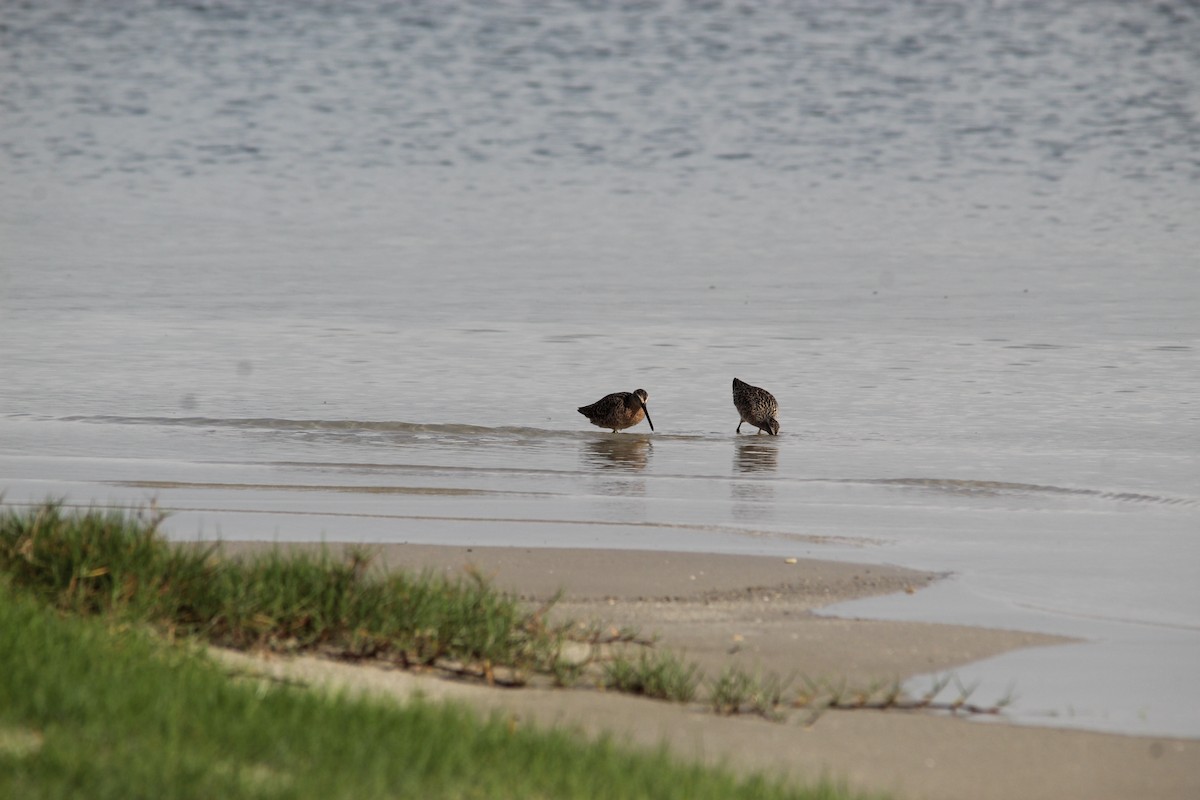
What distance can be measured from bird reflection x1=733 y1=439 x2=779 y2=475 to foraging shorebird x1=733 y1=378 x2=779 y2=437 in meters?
0.18

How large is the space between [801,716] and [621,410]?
7.72m

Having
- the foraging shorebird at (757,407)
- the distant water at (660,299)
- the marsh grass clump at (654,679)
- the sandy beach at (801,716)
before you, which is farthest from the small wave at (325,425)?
the marsh grass clump at (654,679)

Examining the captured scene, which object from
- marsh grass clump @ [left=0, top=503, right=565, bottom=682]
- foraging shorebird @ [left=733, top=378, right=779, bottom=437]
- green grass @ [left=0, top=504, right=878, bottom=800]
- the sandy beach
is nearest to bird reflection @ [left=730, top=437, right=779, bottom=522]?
foraging shorebird @ [left=733, top=378, right=779, bottom=437]

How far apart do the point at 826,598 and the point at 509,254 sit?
16342 millimetres

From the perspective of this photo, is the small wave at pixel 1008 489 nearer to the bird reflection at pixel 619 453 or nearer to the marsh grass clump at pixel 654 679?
the bird reflection at pixel 619 453

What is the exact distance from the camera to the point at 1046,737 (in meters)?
5.80

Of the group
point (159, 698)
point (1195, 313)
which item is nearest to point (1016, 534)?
point (159, 698)

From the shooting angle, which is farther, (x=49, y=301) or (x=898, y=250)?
(x=898, y=250)

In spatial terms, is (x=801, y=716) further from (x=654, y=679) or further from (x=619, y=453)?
(x=619, y=453)

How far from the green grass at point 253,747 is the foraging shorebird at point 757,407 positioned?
8.18m

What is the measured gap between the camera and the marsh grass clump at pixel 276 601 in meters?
6.26

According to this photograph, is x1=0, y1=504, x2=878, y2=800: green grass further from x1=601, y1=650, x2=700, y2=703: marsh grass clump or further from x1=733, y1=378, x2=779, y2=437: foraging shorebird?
x1=733, y1=378, x2=779, y2=437: foraging shorebird

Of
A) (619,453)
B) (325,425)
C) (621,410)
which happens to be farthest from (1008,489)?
(325,425)

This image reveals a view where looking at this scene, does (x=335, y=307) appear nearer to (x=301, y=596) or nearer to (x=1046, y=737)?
(x=301, y=596)
